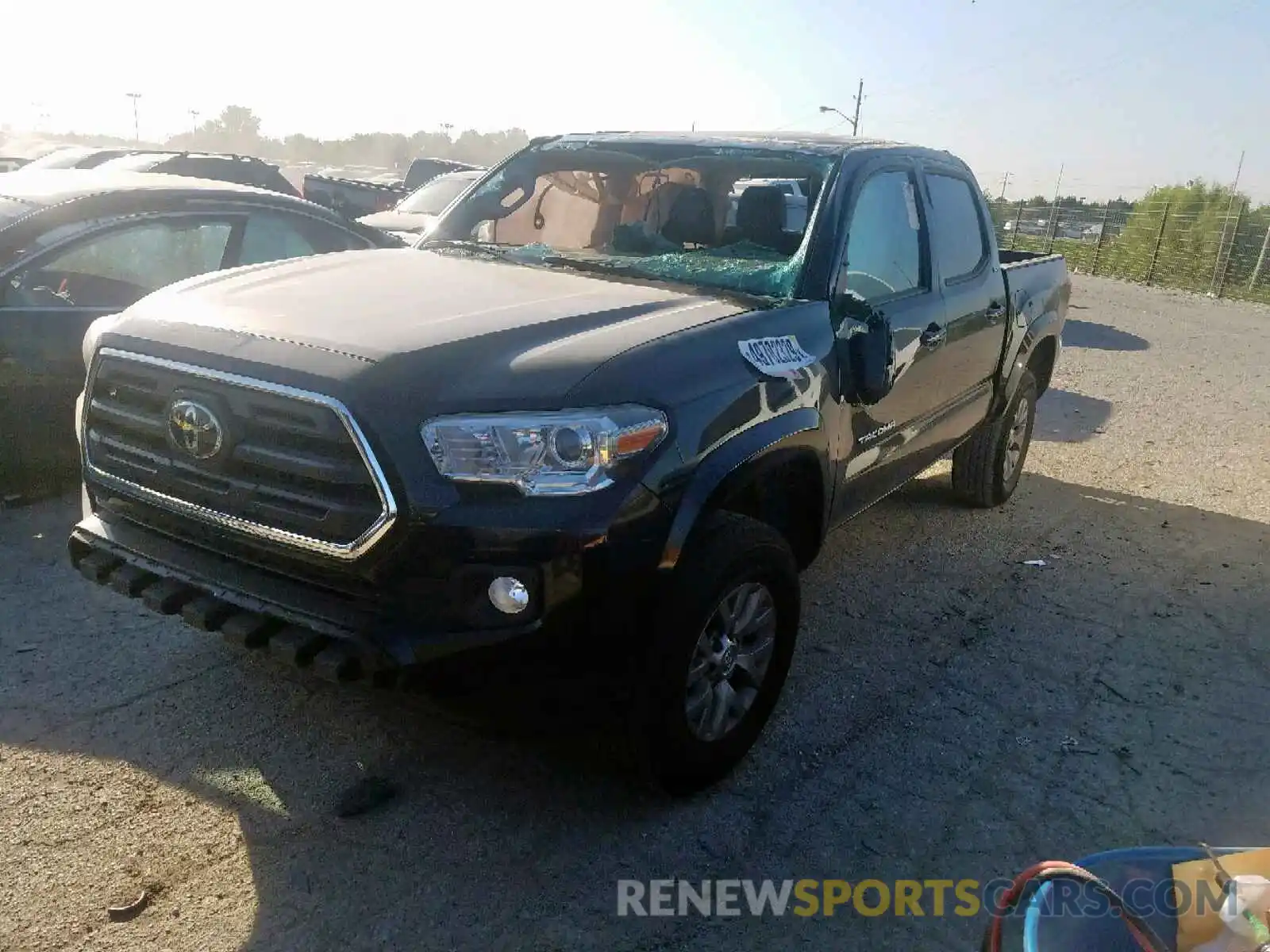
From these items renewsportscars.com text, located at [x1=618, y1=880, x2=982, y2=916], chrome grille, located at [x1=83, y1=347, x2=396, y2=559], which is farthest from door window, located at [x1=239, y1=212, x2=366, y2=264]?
renewsportscars.com text, located at [x1=618, y1=880, x2=982, y2=916]

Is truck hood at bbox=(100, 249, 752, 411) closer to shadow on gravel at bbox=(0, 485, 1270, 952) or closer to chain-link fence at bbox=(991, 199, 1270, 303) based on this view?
shadow on gravel at bbox=(0, 485, 1270, 952)

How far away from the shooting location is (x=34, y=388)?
4.95 metres

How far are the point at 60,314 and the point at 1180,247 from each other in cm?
2697

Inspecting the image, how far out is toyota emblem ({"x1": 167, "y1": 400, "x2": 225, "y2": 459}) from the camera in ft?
9.06

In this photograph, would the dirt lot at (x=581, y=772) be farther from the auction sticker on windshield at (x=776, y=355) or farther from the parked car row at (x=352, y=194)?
the parked car row at (x=352, y=194)

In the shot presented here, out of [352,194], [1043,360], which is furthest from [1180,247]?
[1043,360]

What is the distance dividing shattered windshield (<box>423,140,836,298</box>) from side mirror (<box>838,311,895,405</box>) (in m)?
0.26

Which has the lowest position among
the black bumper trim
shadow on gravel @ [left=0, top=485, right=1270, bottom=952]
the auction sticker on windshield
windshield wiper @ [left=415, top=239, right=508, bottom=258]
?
shadow on gravel @ [left=0, top=485, right=1270, bottom=952]

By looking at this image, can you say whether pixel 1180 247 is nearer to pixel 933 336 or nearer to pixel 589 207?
pixel 933 336

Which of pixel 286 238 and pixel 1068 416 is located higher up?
pixel 286 238

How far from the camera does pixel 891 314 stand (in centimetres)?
394

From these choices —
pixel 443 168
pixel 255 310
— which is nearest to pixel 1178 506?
pixel 255 310

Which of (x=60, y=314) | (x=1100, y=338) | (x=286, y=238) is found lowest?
(x=1100, y=338)

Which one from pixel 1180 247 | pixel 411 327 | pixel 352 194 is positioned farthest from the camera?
pixel 1180 247
